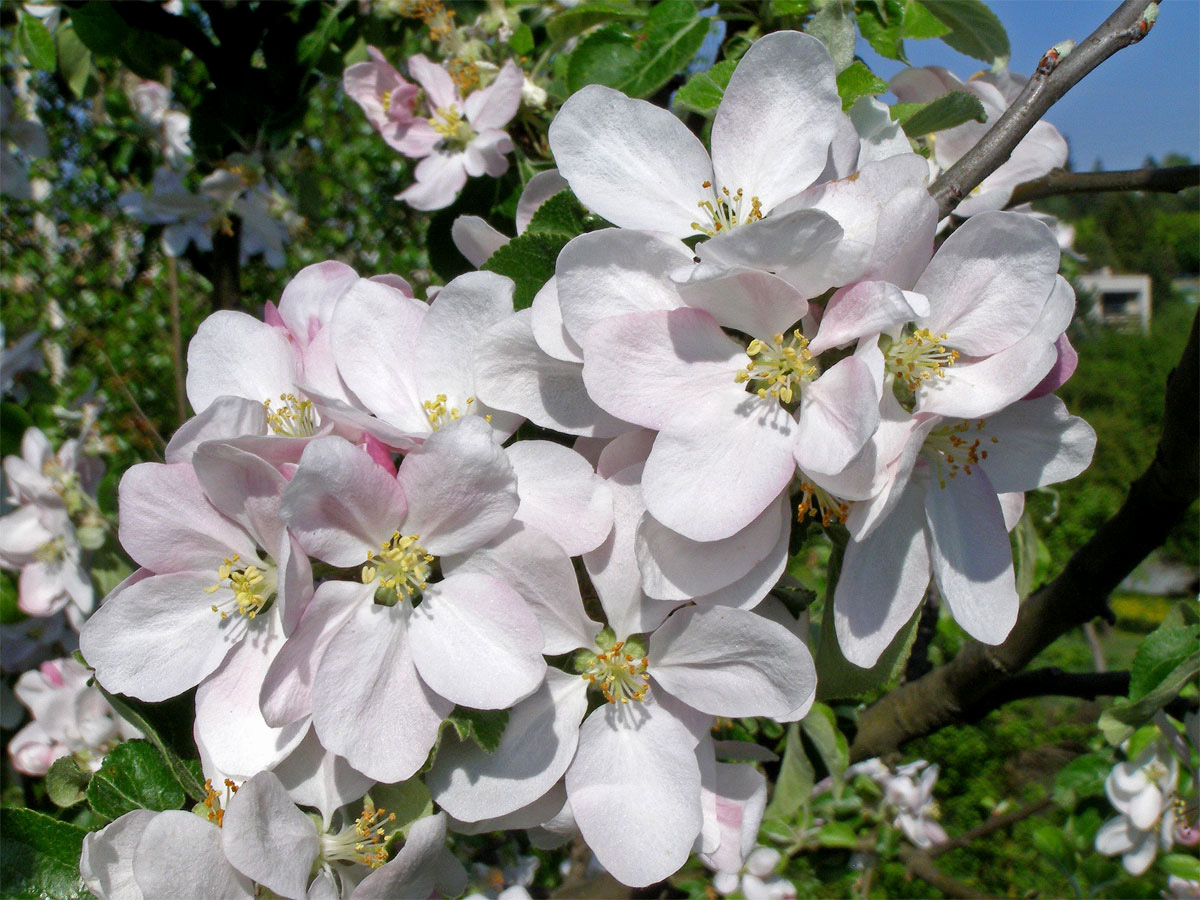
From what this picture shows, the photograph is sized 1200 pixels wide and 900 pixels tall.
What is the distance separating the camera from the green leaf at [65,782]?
96cm

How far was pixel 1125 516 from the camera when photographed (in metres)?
1.26

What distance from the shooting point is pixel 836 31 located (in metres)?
1.04

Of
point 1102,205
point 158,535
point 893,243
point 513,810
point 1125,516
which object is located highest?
point 893,243

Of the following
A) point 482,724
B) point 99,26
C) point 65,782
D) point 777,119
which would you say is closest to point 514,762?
point 482,724

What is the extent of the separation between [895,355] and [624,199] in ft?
0.93

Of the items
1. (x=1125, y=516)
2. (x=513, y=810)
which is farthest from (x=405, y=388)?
(x=1125, y=516)

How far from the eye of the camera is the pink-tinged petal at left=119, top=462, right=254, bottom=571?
0.80 meters

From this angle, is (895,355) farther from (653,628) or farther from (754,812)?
(754,812)

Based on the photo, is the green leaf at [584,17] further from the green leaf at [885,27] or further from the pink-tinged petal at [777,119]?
the pink-tinged petal at [777,119]

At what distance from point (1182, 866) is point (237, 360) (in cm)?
213

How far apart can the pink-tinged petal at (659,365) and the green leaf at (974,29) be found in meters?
0.72

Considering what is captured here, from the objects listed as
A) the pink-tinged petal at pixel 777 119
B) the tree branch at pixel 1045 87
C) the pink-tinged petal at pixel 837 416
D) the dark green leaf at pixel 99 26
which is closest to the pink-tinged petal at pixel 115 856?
the pink-tinged petal at pixel 837 416

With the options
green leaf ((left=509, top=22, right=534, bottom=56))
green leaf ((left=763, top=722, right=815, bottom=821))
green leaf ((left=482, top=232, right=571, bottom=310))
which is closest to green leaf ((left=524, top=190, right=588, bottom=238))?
green leaf ((left=482, top=232, right=571, bottom=310))

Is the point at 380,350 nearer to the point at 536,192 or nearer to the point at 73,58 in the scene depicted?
the point at 536,192
